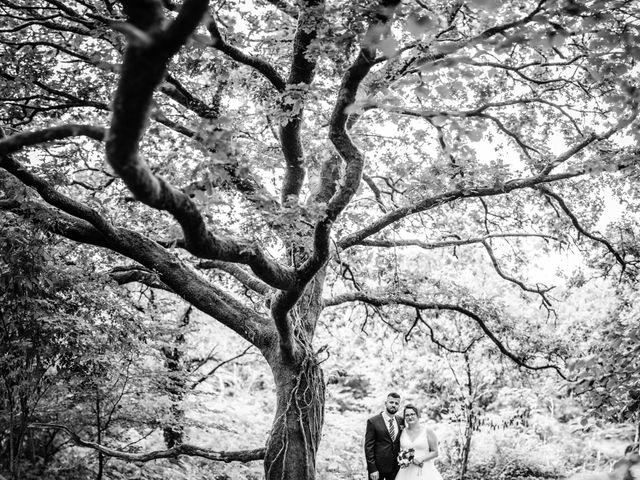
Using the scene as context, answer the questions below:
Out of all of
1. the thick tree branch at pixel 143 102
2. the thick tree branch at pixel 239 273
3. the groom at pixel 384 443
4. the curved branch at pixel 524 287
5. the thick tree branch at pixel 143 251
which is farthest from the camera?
the curved branch at pixel 524 287

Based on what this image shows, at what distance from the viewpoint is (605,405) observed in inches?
110

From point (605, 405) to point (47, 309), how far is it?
474 centimetres

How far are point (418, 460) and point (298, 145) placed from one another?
3992 millimetres

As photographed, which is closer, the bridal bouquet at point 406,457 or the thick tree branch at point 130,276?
the bridal bouquet at point 406,457

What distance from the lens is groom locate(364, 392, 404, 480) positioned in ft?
17.6

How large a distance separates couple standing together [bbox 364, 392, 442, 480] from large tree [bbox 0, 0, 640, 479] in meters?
0.69

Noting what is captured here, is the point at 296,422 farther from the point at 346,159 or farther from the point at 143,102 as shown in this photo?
the point at 143,102

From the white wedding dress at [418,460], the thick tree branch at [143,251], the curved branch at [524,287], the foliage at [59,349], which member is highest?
the curved branch at [524,287]

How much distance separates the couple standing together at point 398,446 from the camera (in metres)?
5.24

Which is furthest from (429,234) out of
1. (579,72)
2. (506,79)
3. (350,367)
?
(350,367)

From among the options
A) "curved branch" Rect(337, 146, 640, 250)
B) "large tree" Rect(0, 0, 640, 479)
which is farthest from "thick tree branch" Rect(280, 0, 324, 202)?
"curved branch" Rect(337, 146, 640, 250)

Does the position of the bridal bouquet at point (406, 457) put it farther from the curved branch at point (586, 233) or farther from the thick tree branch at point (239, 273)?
Answer: the curved branch at point (586, 233)

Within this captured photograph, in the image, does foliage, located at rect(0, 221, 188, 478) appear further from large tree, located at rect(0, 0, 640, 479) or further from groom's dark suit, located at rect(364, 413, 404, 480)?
groom's dark suit, located at rect(364, 413, 404, 480)

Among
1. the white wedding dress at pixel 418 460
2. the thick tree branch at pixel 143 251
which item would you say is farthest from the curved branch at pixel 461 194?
the white wedding dress at pixel 418 460
